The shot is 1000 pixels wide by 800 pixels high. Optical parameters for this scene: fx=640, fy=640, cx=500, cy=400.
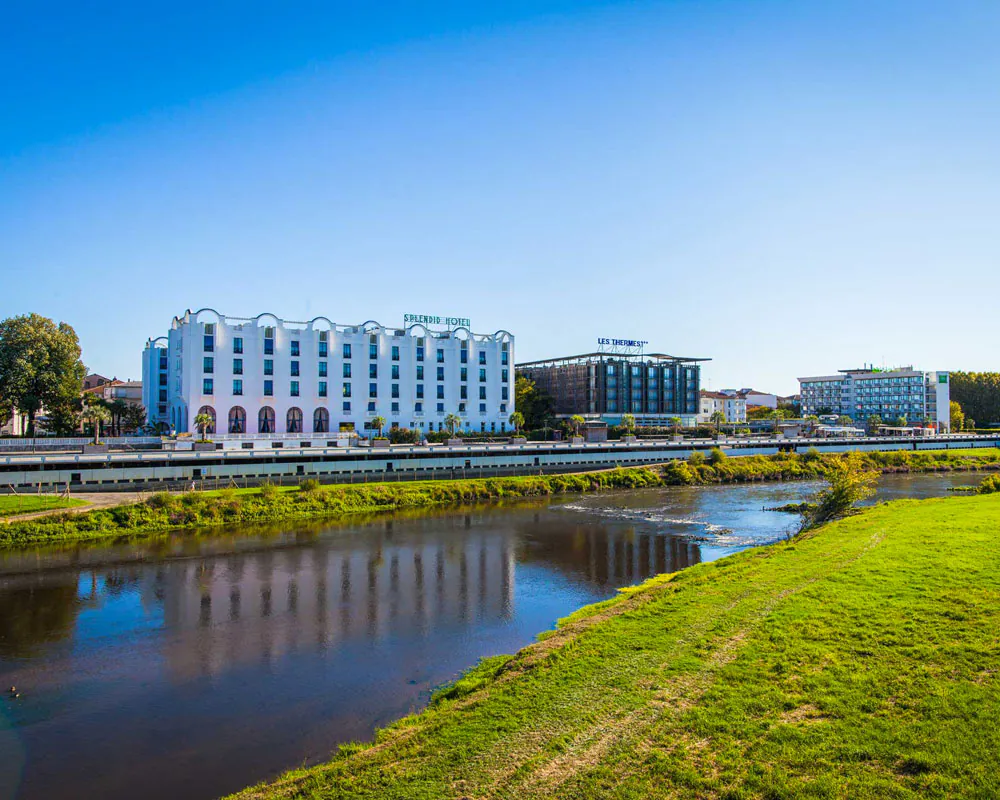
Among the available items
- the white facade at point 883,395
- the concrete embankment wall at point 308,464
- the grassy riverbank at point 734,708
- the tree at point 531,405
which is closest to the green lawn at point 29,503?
the concrete embankment wall at point 308,464

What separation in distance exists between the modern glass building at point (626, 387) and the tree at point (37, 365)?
70131 millimetres

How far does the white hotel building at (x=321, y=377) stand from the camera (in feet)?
219

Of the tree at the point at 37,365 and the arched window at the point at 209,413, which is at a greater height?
the tree at the point at 37,365

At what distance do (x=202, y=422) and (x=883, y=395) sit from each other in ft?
455

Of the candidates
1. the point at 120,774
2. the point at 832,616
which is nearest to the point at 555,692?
the point at 832,616

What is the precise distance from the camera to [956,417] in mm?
127812

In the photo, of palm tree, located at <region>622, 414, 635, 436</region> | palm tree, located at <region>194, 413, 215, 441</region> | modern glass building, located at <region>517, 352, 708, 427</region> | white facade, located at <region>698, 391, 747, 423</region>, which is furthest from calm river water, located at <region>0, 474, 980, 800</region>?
white facade, located at <region>698, 391, 747, 423</region>

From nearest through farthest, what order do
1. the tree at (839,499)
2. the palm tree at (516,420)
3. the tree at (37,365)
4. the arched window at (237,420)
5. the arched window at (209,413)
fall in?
1. the tree at (839,499)
2. the tree at (37,365)
3. the arched window at (209,413)
4. the arched window at (237,420)
5. the palm tree at (516,420)

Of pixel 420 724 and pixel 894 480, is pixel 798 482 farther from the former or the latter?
pixel 420 724

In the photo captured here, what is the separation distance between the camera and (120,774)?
1252 centimetres

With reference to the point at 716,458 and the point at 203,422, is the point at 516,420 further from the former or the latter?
the point at 203,422

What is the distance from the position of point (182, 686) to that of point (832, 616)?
16063 mm

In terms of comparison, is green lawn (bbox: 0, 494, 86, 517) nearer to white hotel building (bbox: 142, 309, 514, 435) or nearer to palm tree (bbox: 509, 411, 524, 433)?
white hotel building (bbox: 142, 309, 514, 435)

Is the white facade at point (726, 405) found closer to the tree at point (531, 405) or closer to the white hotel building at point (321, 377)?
the tree at point (531, 405)
